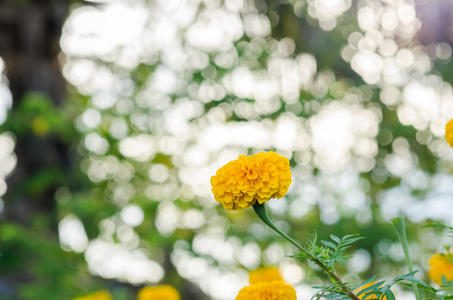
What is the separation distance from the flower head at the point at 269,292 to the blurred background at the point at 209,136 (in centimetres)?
349

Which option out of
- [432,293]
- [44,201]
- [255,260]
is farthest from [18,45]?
[432,293]

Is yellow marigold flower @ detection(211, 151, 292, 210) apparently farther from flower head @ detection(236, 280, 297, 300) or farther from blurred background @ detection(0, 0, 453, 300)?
blurred background @ detection(0, 0, 453, 300)

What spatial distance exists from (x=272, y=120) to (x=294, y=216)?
1065mm

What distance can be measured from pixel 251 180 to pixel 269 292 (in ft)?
0.90

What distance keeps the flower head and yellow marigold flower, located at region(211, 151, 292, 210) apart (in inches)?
8.7

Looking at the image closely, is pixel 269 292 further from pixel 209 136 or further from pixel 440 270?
pixel 209 136

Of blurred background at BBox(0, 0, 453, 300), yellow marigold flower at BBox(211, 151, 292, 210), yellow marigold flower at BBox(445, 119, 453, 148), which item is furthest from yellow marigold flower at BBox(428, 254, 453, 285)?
blurred background at BBox(0, 0, 453, 300)

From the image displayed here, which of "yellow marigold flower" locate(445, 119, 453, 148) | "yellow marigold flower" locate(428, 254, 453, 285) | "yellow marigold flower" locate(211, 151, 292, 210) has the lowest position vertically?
"yellow marigold flower" locate(428, 254, 453, 285)

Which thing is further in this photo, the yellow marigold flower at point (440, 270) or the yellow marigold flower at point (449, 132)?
the yellow marigold flower at point (440, 270)

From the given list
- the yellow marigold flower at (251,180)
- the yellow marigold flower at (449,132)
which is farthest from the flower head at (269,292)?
the yellow marigold flower at (449,132)

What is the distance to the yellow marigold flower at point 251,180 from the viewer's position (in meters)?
0.81

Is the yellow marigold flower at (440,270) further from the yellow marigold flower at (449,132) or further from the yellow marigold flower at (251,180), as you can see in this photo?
the yellow marigold flower at (251,180)

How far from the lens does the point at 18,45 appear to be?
6082 millimetres

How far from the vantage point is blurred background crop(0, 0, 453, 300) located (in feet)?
15.9
